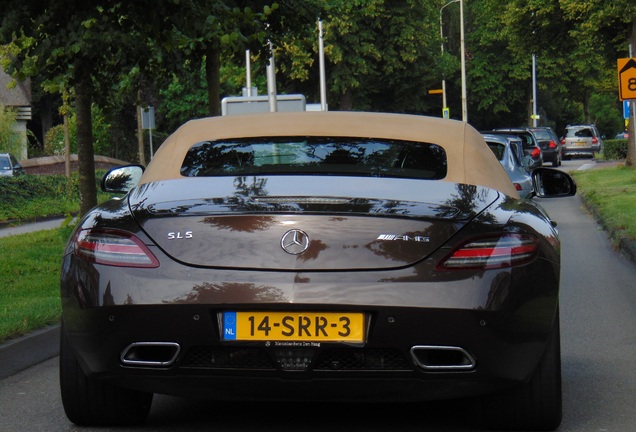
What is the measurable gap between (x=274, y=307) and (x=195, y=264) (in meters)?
0.36

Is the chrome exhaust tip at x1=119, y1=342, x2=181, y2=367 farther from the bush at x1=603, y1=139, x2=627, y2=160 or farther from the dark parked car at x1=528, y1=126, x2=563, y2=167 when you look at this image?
the bush at x1=603, y1=139, x2=627, y2=160

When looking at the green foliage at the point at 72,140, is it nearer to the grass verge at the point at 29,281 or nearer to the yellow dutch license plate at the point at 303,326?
the grass verge at the point at 29,281

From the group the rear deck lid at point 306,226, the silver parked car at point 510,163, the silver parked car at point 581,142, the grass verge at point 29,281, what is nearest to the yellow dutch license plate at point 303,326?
the rear deck lid at point 306,226

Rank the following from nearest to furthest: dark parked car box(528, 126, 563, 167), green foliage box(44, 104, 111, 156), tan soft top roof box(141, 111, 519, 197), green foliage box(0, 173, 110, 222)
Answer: tan soft top roof box(141, 111, 519, 197) → green foliage box(0, 173, 110, 222) → dark parked car box(528, 126, 563, 167) → green foliage box(44, 104, 111, 156)

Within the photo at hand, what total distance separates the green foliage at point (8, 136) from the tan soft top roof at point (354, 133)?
43.3m

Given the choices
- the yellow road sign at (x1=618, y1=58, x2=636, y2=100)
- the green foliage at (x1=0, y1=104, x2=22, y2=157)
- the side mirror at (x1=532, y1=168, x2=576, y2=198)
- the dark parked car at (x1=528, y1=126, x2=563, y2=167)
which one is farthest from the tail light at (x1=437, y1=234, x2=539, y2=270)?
the dark parked car at (x1=528, y1=126, x2=563, y2=167)

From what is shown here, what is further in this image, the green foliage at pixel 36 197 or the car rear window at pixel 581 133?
the car rear window at pixel 581 133

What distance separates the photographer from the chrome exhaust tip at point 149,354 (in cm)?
493

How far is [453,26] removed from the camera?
95.8 meters

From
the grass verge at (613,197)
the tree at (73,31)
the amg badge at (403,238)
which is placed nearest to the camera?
the amg badge at (403,238)

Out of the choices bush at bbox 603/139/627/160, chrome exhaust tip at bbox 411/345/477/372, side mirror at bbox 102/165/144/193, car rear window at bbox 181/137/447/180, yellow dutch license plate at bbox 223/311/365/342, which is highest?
car rear window at bbox 181/137/447/180

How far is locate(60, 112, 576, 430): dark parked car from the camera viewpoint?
15.8ft

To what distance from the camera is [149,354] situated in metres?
5.02

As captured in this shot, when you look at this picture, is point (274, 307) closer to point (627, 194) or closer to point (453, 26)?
point (627, 194)
